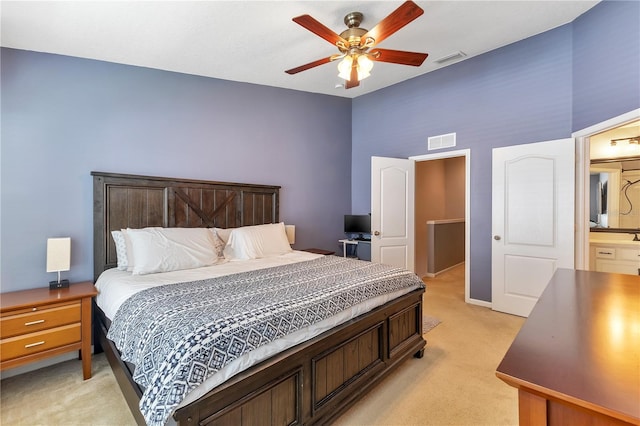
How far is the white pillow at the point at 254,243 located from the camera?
3.30 metres

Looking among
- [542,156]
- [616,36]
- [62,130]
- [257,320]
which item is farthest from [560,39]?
[62,130]

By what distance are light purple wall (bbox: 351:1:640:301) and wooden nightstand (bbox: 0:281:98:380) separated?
4102mm

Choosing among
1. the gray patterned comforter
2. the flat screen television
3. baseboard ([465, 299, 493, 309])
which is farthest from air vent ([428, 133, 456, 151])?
the gray patterned comforter

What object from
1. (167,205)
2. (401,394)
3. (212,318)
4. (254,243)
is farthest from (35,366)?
(401,394)

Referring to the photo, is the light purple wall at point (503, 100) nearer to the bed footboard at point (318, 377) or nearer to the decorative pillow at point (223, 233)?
the bed footboard at point (318, 377)

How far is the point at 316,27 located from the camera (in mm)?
2166

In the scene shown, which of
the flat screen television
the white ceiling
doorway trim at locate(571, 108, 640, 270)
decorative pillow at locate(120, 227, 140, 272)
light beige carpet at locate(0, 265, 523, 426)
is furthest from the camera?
the flat screen television

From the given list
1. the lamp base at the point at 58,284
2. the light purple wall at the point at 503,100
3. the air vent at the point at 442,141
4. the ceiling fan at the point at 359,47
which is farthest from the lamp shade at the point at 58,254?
the air vent at the point at 442,141

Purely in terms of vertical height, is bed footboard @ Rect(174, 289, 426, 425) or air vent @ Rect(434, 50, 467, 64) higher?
air vent @ Rect(434, 50, 467, 64)

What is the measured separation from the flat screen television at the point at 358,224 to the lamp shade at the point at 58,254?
3.66 meters

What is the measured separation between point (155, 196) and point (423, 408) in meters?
3.16

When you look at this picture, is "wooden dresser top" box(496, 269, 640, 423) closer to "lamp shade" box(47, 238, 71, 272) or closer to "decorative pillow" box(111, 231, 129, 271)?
"decorative pillow" box(111, 231, 129, 271)

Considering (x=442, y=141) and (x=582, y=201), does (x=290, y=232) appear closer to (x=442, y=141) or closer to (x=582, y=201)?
(x=442, y=141)

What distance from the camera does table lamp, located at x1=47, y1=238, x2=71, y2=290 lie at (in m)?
2.47
